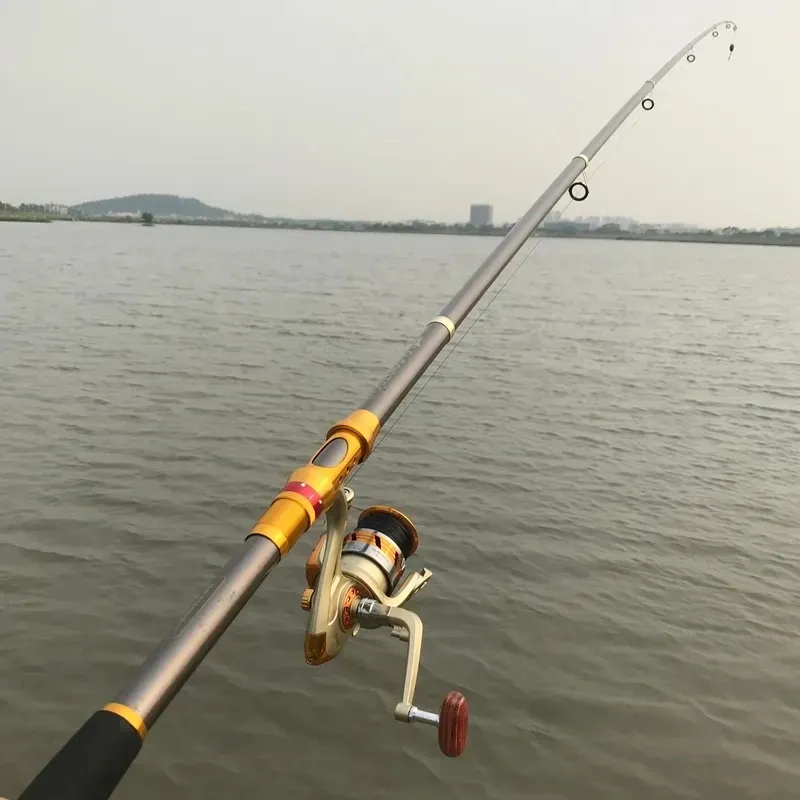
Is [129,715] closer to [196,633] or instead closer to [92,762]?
[92,762]

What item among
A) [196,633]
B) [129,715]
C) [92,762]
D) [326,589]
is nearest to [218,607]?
[196,633]

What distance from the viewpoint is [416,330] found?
1872 centimetres

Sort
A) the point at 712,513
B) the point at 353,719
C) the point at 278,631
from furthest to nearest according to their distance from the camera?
the point at 712,513, the point at 278,631, the point at 353,719

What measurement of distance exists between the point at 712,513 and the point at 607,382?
599 cm

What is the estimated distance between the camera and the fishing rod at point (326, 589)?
1496 mm

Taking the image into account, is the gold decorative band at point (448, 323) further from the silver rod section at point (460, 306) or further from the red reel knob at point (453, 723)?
the red reel knob at point (453, 723)

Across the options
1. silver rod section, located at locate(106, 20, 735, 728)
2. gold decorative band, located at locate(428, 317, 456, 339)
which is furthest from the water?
gold decorative band, located at locate(428, 317, 456, 339)

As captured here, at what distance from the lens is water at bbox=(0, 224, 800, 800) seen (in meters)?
4.41

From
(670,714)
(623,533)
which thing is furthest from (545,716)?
(623,533)

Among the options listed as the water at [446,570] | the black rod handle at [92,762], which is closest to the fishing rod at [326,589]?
the black rod handle at [92,762]

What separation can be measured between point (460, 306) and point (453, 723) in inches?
61.4

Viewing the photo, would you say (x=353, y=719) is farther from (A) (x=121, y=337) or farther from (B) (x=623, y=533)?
(A) (x=121, y=337)

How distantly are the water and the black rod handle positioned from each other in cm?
295

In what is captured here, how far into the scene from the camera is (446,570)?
638 cm
